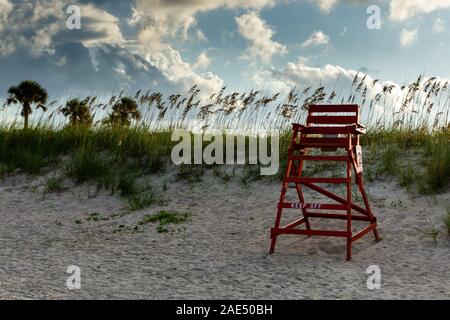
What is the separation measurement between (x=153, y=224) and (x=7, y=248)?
1.95 m

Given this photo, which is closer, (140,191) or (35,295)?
(35,295)

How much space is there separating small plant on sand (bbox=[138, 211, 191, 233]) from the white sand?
0.15 m

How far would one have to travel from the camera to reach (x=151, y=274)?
6.00 metres

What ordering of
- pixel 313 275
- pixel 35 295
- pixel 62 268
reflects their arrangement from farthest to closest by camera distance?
1. pixel 62 268
2. pixel 313 275
3. pixel 35 295

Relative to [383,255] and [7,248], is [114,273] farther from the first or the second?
[383,255]

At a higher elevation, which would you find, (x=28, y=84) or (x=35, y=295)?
(x=28, y=84)
